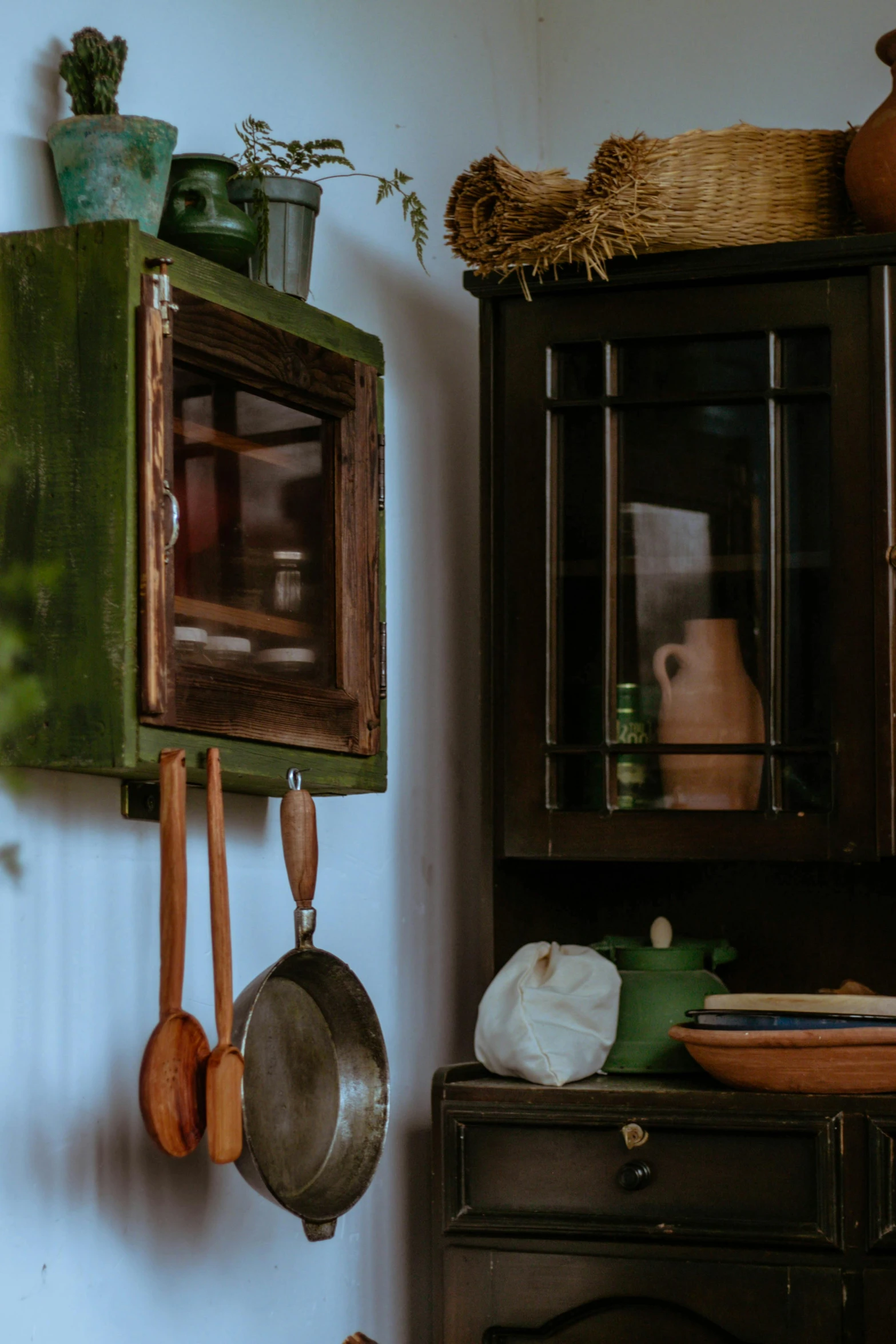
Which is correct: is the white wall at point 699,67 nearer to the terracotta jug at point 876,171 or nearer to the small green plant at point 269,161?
the terracotta jug at point 876,171

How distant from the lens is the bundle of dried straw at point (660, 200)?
180 cm

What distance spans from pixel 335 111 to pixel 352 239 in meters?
0.15

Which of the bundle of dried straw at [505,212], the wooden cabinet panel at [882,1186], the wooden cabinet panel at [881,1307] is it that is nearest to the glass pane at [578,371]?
the bundle of dried straw at [505,212]

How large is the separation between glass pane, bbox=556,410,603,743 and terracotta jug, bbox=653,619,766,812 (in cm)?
8

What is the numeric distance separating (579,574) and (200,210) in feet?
2.24

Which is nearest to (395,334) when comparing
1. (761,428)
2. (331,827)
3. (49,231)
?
(761,428)


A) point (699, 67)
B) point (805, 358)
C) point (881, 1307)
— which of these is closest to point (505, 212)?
point (805, 358)

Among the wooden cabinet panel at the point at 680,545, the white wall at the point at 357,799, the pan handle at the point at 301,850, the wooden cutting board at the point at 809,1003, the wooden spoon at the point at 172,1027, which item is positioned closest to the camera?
the wooden spoon at the point at 172,1027

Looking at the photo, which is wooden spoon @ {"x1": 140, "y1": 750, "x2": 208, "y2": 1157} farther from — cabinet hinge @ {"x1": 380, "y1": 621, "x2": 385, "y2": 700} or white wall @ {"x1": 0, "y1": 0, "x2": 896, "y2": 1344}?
cabinet hinge @ {"x1": 380, "y1": 621, "x2": 385, "y2": 700}

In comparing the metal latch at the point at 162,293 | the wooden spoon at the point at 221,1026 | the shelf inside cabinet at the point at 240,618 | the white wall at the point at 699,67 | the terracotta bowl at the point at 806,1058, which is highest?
the white wall at the point at 699,67

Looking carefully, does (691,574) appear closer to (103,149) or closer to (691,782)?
(691,782)

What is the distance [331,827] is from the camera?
182 cm

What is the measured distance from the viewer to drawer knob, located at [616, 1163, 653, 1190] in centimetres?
165

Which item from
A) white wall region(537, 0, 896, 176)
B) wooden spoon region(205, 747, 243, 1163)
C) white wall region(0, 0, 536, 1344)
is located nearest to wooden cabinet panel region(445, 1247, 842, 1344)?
white wall region(0, 0, 536, 1344)
